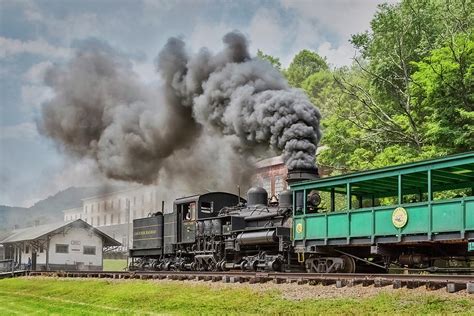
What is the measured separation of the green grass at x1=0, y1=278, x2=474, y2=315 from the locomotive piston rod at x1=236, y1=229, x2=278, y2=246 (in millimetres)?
3068

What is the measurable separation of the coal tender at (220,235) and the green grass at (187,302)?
3239 millimetres

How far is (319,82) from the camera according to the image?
72688 millimetres

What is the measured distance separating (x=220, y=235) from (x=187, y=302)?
787 cm

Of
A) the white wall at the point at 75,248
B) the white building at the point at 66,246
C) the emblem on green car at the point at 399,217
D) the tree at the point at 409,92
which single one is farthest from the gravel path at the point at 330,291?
the white wall at the point at 75,248

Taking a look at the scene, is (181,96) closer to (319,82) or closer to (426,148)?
(426,148)

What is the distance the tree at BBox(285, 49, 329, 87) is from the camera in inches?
3184

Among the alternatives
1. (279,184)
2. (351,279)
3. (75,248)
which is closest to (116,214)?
(75,248)

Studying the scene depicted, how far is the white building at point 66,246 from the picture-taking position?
4309 cm

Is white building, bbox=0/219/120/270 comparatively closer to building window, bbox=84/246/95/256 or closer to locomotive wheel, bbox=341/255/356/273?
building window, bbox=84/246/95/256

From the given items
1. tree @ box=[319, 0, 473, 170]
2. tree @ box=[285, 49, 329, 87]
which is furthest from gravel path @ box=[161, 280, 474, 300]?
tree @ box=[285, 49, 329, 87]

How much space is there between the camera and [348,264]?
17656 millimetres

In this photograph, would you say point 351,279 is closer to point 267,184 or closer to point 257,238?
point 257,238

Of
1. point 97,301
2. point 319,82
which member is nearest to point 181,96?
point 97,301

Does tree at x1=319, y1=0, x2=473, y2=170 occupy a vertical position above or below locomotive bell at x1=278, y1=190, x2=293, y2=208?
above
